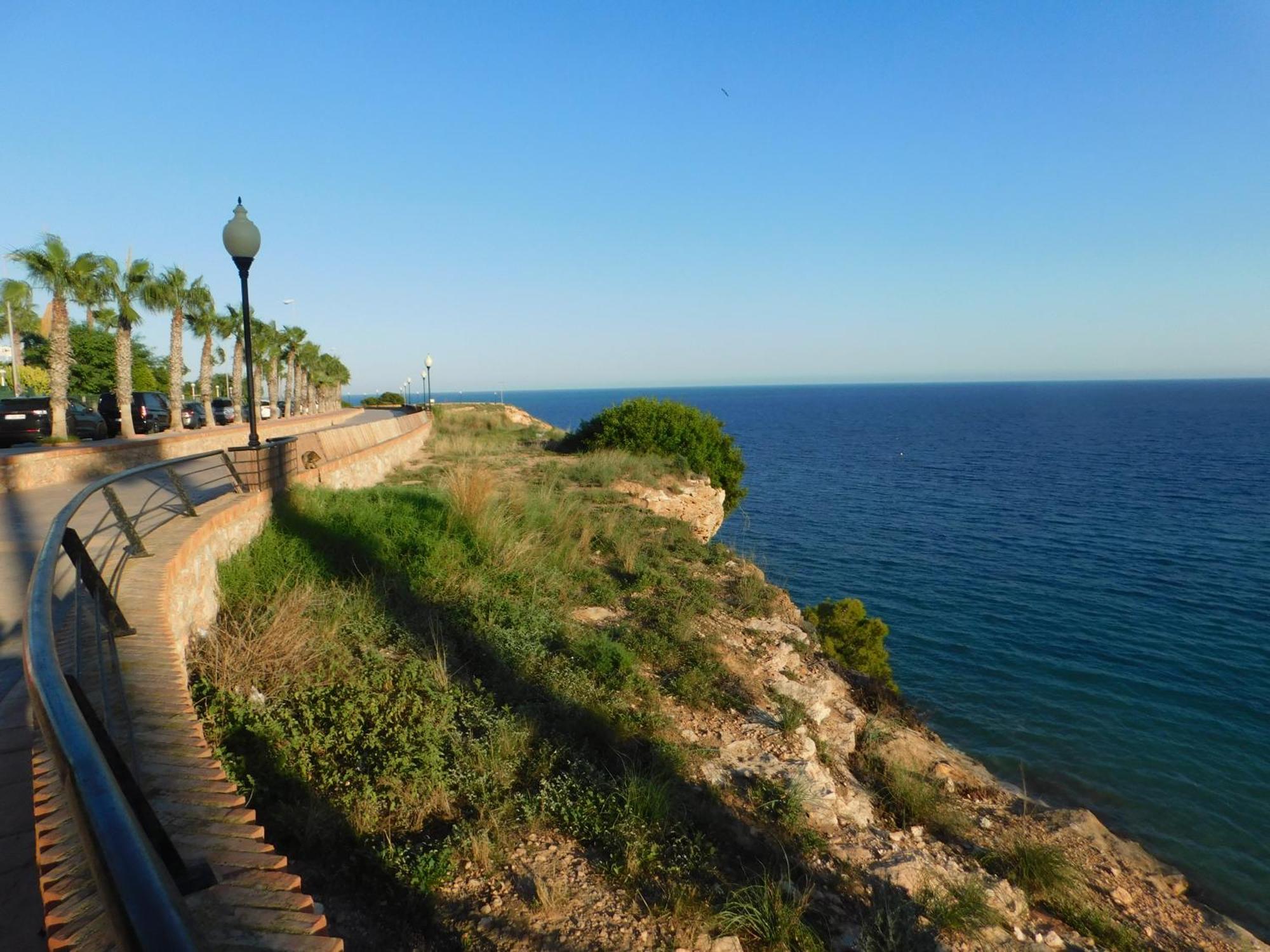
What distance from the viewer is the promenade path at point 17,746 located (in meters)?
2.86

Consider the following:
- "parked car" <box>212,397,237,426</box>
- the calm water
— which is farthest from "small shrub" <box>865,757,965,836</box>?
"parked car" <box>212,397,237,426</box>

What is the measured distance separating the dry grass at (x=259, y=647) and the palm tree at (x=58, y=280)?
19.2m

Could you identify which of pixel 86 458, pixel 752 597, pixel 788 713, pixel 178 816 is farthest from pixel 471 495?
pixel 86 458

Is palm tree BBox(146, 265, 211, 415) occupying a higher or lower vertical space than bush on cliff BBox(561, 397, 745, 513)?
higher

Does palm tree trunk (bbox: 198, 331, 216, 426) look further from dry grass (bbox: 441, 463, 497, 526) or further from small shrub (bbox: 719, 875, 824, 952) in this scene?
small shrub (bbox: 719, 875, 824, 952)

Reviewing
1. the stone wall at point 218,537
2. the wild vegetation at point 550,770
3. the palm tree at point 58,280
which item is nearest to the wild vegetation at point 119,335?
the palm tree at point 58,280

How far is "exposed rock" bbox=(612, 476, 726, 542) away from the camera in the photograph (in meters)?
17.1

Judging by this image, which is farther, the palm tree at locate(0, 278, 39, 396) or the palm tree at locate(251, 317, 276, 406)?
the palm tree at locate(251, 317, 276, 406)

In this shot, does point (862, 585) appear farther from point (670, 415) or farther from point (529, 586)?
point (529, 586)

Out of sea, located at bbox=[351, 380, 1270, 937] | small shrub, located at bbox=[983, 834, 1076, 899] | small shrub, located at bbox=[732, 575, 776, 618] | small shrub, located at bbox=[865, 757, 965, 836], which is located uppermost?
small shrub, located at bbox=[732, 575, 776, 618]

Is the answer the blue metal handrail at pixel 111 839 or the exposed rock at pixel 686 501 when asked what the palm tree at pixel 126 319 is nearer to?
the exposed rock at pixel 686 501

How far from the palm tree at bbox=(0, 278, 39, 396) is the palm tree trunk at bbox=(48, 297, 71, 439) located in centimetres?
320

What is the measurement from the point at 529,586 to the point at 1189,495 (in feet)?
145

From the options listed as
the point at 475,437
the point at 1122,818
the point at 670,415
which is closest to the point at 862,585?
the point at 670,415
